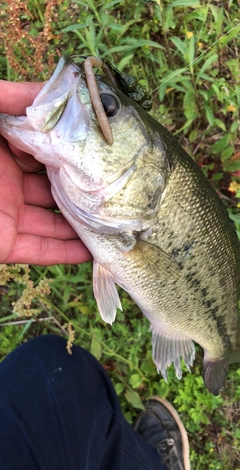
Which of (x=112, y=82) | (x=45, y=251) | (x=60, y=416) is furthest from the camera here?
(x=60, y=416)

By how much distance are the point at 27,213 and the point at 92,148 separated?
648mm

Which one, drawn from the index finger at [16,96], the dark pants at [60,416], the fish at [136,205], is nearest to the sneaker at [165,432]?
the dark pants at [60,416]

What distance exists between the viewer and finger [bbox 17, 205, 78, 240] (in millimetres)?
2061

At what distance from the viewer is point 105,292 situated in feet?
6.63

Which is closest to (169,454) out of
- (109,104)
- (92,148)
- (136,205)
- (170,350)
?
(170,350)

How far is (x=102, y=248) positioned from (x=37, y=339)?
1.08 meters

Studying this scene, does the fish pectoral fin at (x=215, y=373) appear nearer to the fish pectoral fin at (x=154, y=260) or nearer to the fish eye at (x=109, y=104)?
the fish pectoral fin at (x=154, y=260)

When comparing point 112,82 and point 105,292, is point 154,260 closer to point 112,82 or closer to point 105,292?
point 105,292

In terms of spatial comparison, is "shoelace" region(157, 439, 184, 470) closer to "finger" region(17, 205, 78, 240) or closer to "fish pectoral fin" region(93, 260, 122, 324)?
"fish pectoral fin" region(93, 260, 122, 324)

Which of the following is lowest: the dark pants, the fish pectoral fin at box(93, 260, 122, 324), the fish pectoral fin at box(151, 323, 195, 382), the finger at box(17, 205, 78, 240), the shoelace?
the shoelace

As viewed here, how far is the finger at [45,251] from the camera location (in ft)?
6.77

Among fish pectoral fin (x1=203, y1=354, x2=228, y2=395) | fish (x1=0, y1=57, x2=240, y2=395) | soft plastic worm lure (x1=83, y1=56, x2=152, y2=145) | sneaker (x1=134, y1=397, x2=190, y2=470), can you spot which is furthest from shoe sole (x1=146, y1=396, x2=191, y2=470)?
soft plastic worm lure (x1=83, y1=56, x2=152, y2=145)

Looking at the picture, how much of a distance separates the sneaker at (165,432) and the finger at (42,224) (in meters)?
1.74

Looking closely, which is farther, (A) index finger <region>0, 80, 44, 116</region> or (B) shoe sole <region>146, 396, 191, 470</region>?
(B) shoe sole <region>146, 396, 191, 470</region>
